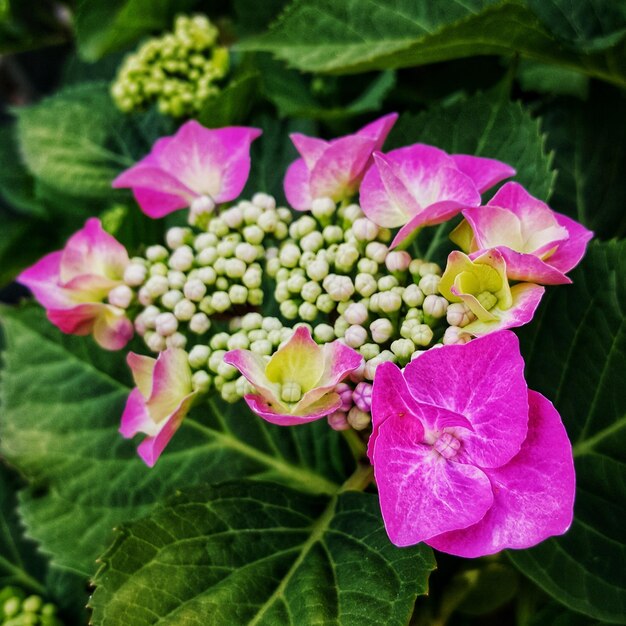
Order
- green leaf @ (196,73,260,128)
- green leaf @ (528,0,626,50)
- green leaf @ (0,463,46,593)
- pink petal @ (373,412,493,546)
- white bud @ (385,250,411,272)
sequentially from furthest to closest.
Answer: green leaf @ (0,463,46,593) → green leaf @ (196,73,260,128) → green leaf @ (528,0,626,50) → white bud @ (385,250,411,272) → pink petal @ (373,412,493,546)

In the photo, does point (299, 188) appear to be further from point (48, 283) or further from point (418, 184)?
point (48, 283)

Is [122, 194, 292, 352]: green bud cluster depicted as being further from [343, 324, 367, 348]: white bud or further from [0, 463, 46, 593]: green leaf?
[0, 463, 46, 593]: green leaf

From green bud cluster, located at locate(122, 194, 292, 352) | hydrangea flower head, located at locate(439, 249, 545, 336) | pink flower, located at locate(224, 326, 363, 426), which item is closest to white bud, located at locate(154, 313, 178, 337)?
green bud cluster, located at locate(122, 194, 292, 352)

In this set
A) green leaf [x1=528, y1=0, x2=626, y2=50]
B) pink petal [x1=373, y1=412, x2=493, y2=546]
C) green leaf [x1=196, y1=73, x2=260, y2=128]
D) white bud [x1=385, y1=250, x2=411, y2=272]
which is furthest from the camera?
green leaf [x1=196, y1=73, x2=260, y2=128]

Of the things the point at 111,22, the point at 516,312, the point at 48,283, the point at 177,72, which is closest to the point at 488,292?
the point at 516,312

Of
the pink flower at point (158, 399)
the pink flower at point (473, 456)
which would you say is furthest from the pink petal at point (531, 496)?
the pink flower at point (158, 399)
